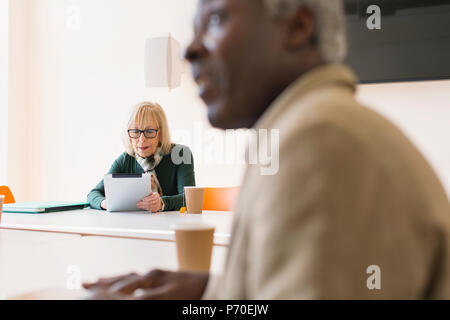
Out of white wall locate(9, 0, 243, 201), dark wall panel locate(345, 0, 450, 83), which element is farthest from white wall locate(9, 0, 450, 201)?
dark wall panel locate(345, 0, 450, 83)

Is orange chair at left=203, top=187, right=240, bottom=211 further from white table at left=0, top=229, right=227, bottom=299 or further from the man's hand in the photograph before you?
the man's hand

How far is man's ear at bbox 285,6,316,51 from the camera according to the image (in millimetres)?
495

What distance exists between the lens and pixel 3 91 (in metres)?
4.13

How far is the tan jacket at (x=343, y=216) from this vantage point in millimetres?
363

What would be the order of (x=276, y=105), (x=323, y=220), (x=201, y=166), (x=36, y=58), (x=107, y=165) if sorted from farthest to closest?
(x=36, y=58), (x=107, y=165), (x=201, y=166), (x=276, y=105), (x=323, y=220)

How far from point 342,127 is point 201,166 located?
3.24 m

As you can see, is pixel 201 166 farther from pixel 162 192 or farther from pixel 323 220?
pixel 323 220

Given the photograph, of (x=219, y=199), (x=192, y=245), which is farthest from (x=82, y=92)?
(x=192, y=245)

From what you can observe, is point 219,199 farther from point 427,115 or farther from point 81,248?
point 427,115

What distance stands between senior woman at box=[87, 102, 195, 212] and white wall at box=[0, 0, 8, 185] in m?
1.88

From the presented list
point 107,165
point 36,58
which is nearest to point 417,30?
point 107,165

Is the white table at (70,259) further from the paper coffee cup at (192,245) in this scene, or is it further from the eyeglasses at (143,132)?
the eyeglasses at (143,132)

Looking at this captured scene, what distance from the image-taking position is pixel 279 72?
500mm

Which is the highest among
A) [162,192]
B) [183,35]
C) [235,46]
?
[183,35]
